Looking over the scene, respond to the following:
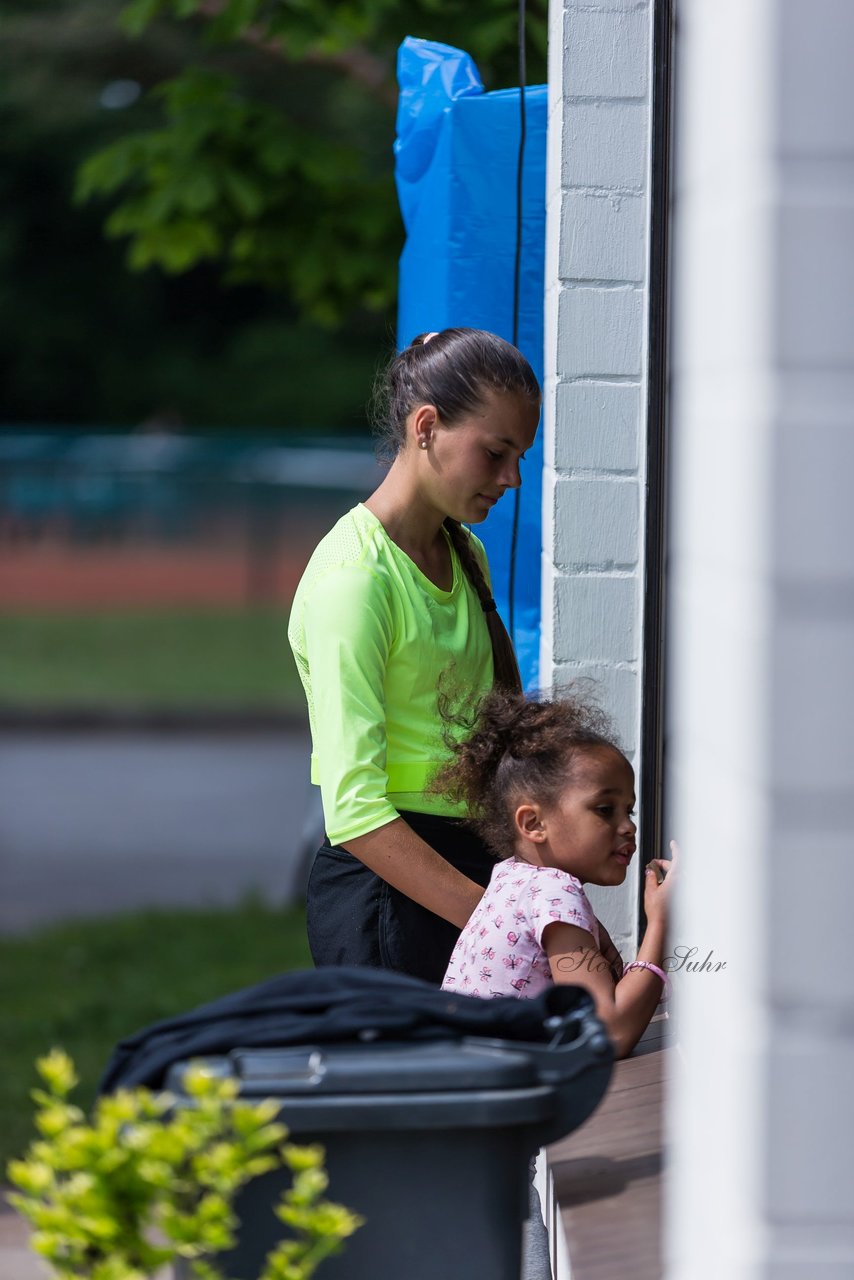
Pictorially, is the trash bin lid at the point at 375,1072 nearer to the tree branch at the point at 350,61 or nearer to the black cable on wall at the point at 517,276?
the black cable on wall at the point at 517,276

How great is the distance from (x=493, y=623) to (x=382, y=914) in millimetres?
510

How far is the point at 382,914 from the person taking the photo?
2.61 meters

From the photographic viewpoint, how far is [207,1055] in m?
1.80

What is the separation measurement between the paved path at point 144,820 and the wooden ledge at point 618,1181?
5.96m

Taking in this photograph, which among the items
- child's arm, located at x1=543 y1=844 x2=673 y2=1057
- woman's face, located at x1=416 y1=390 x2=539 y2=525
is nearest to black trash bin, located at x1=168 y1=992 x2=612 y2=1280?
child's arm, located at x1=543 y1=844 x2=673 y2=1057

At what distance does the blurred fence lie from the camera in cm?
2588

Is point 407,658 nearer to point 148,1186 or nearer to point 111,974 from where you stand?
point 148,1186

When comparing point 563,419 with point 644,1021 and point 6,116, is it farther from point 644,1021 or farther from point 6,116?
point 6,116

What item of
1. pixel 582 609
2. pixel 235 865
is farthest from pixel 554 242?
pixel 235 865

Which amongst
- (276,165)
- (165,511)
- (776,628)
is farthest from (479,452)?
(165,511)

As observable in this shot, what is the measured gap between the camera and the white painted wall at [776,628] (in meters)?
1.28

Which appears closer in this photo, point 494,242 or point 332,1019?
point 332,1019

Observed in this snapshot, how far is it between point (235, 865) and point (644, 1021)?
8160mm

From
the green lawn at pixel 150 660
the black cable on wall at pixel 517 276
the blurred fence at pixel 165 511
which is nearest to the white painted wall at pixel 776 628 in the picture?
the black cable on wall at pixel 517 276
